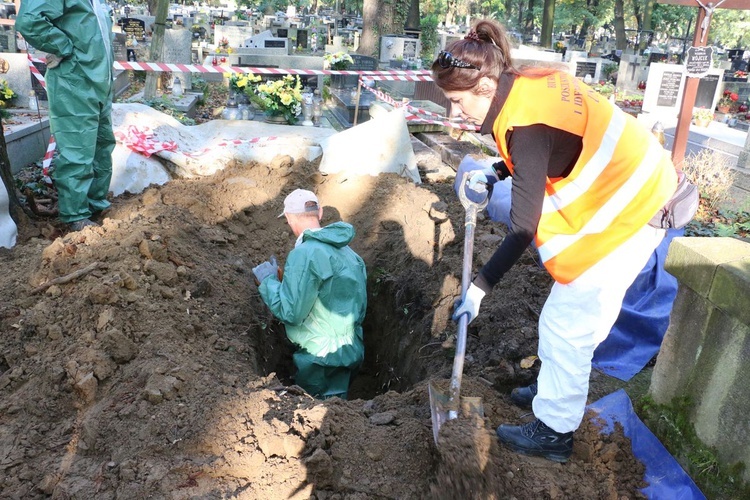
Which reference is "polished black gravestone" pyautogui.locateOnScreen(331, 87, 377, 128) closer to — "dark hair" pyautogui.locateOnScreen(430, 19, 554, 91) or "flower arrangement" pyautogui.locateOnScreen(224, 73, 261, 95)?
"flower arrangement" pyautogui.locateOnScreen(224, 73, 261, 95)

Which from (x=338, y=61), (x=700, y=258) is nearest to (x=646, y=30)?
(x=338, y=61)

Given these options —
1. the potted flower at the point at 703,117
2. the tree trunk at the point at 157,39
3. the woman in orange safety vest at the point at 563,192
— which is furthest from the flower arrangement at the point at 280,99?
the potted flower at the point at 703,117

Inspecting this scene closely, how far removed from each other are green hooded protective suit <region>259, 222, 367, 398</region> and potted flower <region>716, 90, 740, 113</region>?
49.1ft

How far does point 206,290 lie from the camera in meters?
3.56

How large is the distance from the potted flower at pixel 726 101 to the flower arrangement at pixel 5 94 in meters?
15.6

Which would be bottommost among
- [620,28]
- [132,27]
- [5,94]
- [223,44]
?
[5,94]

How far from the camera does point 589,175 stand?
195 centimetres

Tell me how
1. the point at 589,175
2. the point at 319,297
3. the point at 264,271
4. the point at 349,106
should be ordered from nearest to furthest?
1. the point at 589,175
2. the point at 319,297
3. the point at 264,271
4. the point at 349,106

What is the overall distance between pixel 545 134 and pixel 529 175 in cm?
14

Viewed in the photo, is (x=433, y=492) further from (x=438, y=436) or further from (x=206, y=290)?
(x=206, y=290)

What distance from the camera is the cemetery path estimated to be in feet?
7.00

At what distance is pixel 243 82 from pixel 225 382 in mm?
6511

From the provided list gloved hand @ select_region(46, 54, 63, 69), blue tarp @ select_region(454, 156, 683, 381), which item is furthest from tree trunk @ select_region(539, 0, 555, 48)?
gloved hand @ select_region(46, 54, 63, 69)

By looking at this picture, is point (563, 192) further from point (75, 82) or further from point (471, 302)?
point (75, 82)
